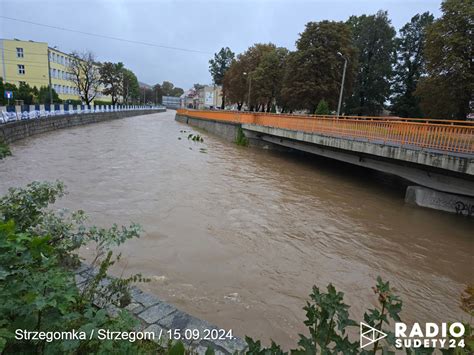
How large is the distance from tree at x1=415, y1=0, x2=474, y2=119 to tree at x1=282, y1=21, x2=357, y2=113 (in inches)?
374

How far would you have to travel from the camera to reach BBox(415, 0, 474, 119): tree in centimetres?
2117

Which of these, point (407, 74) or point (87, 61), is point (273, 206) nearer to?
point (407, 74)

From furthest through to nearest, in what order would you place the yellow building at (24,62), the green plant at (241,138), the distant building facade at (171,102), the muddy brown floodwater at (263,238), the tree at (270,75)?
the distant building facade at (171,102)
the yellow building at (24,62)
the tree at (270,75)
the green plant at (241,138)
the muddy brown floodwater at (263,238)

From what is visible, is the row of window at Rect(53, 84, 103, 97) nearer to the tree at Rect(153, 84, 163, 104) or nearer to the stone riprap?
the stone riprap

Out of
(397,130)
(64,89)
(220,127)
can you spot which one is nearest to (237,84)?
(220,127)

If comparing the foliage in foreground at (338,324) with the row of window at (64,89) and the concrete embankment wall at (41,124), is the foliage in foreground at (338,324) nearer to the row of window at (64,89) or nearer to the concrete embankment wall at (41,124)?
the concrete embankment wall at (41,124)

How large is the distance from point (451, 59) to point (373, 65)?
21.7 meters

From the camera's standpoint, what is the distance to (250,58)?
2039 inches

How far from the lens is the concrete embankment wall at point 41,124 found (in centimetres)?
1764

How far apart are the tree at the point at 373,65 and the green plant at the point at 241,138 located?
23659mm

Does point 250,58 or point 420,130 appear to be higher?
point 250,58

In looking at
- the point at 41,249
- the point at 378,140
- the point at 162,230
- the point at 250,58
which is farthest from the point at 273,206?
the point at 250,58

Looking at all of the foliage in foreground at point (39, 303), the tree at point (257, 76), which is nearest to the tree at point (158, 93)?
the tree at point (257, 76)

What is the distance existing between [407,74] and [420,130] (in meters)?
37.9
